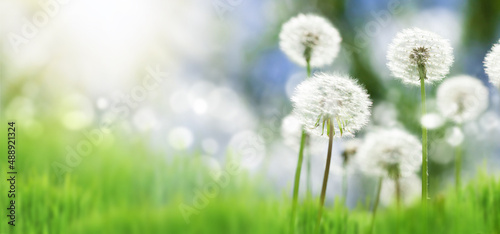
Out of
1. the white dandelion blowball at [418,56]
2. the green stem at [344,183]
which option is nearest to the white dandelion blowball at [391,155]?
the green stem at [344,183]

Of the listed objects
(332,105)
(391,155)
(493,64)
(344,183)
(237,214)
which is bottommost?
(237,214)

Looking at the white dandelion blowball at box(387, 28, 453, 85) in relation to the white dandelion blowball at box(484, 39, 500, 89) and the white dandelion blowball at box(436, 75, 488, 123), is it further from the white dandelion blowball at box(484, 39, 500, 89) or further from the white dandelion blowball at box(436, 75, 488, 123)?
the white dandelion blowball at box(436, 75, 488, 123)

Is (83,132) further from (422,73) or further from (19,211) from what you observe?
(422,73)

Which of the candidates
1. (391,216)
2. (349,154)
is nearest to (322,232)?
(349,154)

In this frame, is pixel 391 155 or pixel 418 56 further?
pixel 391 155

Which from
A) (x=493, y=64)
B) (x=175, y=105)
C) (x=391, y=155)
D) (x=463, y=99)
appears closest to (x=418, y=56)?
(x=493, y=64)

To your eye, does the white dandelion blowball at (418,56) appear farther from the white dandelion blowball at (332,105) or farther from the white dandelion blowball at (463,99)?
the white dandelion blowball at (463,99)

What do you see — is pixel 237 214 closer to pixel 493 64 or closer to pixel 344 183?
pixel 344 183
